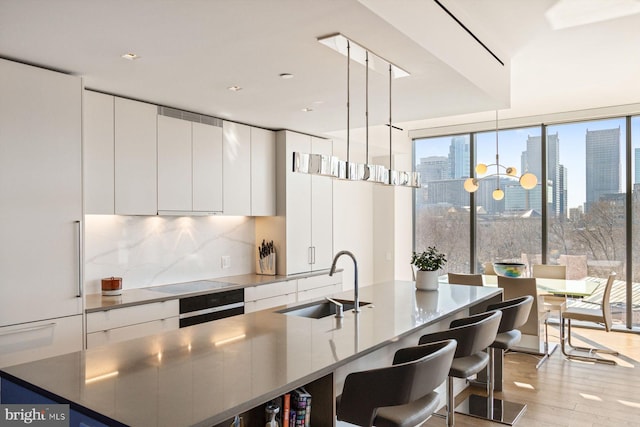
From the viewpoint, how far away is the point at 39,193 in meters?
3.08

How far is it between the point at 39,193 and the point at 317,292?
3345 millimetres

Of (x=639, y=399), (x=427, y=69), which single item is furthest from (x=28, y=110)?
(x=639, y=399)

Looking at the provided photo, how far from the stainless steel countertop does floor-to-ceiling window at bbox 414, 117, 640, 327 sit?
2.86m

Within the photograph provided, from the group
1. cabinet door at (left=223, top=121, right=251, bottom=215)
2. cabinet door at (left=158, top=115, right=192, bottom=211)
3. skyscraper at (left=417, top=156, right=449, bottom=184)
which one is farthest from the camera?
skyscraper at (left=417, top=156, right=449, bottom=184)

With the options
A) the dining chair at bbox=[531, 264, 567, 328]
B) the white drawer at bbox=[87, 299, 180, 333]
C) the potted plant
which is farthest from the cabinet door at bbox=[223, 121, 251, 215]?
the dining chair at bbox=[531, 264, 567, 328]

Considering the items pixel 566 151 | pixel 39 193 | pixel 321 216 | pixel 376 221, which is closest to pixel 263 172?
pixel 321 216

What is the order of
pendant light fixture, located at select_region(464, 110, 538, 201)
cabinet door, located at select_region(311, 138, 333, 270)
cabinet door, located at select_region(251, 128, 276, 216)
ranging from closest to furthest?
1. cabinet door, located at select_region(251, 128, 276, 216)
2. pendant light fixture, located at select_region(464, 110, 538, 201)
3. cabinet door, located at select_region(311, 138, 333, 270)

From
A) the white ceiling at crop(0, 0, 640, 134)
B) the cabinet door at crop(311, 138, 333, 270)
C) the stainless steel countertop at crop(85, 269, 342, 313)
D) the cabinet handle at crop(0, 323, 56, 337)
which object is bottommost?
the cabinet handle at crop(0, 323, 56, 337)

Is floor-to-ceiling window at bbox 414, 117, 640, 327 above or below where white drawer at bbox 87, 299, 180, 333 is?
above

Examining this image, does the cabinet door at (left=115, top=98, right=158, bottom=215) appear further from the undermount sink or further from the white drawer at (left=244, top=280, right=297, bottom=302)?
the undermount sink

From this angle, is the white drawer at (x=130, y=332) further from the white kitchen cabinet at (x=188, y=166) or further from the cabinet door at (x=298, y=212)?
the cabinet door at (x=298, y=212)

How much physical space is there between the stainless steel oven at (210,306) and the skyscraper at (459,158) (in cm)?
423

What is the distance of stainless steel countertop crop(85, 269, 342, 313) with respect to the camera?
3.66 metres

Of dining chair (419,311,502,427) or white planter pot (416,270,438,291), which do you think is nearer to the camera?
dining chair (419,311,502,427)
